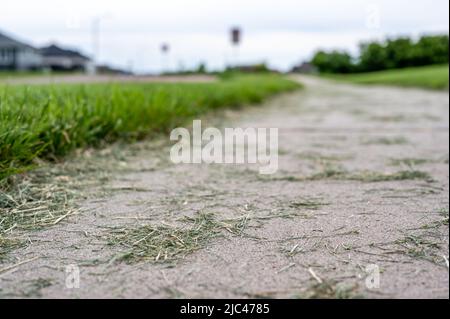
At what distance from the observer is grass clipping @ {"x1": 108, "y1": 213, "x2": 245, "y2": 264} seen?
1.49 meters

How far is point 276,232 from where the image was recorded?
67.4 inches

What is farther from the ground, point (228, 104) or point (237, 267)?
point (228, 104)

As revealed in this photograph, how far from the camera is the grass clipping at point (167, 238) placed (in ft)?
4.89

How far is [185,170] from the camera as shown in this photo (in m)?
2.90

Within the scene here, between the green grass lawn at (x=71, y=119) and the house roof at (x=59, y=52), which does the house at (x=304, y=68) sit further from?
the green grass lawn at (x=71, y=119)

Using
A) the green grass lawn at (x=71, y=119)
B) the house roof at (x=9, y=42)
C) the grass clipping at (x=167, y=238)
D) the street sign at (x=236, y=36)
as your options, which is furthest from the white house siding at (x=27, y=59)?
the grass clipping at (x=167, y=238)

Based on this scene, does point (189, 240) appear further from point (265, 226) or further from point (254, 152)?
point (254, 152)

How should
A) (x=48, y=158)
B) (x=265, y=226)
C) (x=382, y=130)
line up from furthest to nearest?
1. (x=382, y=130)
2. (x=48, y=158)
3. (x=265, y=226)

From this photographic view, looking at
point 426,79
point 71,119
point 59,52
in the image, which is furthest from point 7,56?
point 71,119

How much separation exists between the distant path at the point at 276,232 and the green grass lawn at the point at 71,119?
1.40 feet

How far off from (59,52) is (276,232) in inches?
2210

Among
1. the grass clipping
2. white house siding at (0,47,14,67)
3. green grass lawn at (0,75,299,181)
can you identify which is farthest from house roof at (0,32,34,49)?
the grass clipping

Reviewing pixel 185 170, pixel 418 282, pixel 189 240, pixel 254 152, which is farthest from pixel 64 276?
pixel 254 152

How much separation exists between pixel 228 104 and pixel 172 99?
2433 mm
